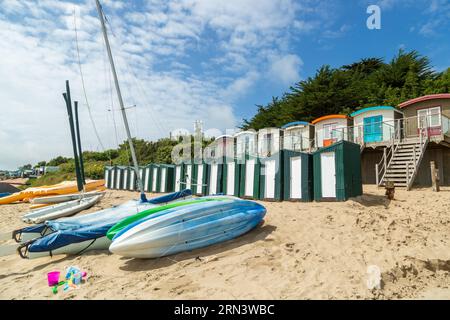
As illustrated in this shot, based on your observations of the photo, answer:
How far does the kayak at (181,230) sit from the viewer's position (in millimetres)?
5363

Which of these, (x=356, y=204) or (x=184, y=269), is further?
(x=356, y=204)

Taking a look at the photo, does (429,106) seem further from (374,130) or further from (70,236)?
(70,236)

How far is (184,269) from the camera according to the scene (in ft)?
16.4

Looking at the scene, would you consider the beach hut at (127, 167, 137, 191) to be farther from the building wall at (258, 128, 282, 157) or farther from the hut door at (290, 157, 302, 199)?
the hut door at (290, 157, 302, 199)

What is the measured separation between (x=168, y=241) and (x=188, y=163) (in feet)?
37.4

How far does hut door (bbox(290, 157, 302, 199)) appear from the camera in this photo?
32.8 ft

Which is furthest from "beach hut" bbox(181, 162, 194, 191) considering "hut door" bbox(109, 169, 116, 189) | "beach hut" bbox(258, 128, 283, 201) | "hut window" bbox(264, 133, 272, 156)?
"hut door" bbox(109, 169, 116, 189)

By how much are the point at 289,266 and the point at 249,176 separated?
7290mm

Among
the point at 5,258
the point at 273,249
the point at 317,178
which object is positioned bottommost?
the point at 5,258
